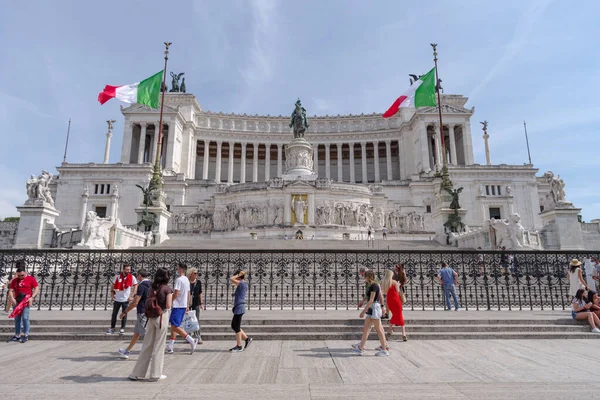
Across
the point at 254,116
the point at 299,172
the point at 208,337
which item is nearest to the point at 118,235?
the point at 208,337

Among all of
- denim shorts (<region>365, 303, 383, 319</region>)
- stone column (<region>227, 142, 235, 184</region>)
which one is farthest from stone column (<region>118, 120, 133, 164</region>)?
denim shorts (<region>365, 303, 383, 319</region>)

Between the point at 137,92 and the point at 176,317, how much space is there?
26.6m

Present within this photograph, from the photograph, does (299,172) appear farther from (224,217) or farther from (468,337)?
(468,337)

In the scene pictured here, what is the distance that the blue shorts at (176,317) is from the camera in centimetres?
745

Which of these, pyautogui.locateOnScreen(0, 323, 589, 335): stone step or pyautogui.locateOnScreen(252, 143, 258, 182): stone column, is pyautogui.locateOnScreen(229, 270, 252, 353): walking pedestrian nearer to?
pyautogui.locateOnScreen(0, 323, 589, 335): stone step

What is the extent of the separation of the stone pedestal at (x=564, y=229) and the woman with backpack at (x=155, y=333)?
25993 millimetres

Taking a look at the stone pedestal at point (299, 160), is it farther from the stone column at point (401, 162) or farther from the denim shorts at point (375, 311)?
the denim shorts at point (375, 311)

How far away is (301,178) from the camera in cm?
4319

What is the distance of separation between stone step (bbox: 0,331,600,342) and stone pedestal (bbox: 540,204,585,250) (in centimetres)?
1783

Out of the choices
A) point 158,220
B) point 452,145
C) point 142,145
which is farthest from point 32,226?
point 452,145

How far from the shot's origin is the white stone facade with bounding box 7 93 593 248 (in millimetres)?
40469

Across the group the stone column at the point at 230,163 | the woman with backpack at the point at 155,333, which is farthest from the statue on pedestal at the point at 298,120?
the woman with backpack at the point at 155,333

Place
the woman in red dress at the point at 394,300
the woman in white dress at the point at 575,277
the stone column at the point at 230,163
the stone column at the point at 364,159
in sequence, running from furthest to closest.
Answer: the stone column at the point at 364,159
the stone column at the point at 230,163
the woman in white dress at the point at 575,277
the woman in red dress at the point at 394,300

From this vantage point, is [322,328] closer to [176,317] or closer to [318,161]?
[176,317]
